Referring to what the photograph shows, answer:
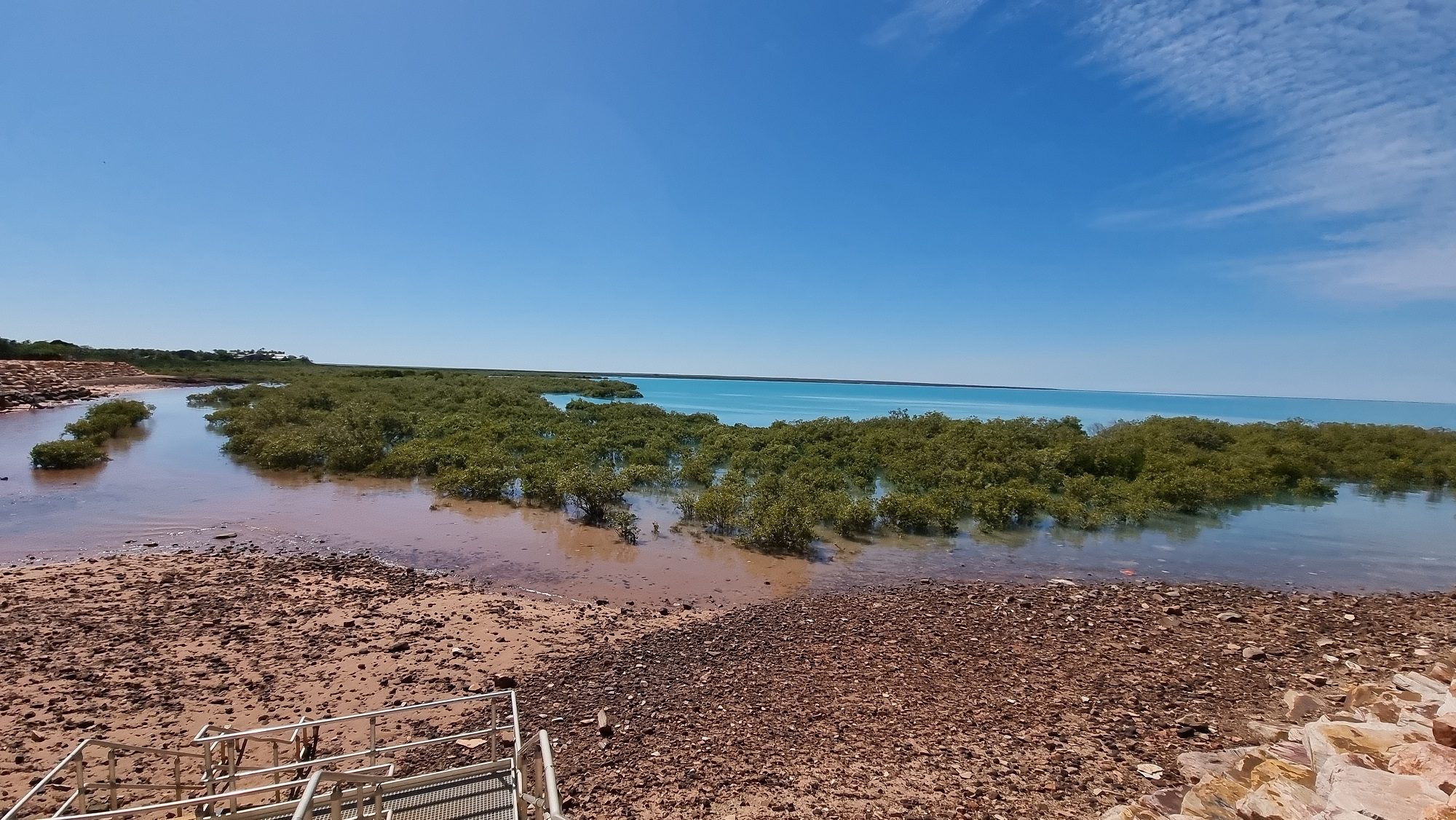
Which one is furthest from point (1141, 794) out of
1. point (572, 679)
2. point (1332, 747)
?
point (572, 679)

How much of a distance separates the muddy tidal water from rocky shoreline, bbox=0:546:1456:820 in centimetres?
152

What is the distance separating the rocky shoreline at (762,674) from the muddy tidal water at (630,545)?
1519mm

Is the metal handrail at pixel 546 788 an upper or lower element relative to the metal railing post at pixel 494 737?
upper

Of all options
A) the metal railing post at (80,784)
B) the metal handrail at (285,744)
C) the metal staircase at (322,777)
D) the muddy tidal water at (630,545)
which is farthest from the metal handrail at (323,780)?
the muddy tidal water at (630,545)

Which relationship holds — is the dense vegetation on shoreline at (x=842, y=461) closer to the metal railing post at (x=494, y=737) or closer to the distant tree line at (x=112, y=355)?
the metal railing post at (x=494, y=737)

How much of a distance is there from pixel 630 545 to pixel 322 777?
37.0 feet

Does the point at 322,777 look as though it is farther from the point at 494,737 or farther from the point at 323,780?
the point at 494,737

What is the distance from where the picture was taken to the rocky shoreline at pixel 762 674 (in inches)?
221

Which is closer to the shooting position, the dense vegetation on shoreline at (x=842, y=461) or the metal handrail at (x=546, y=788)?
the metal handrail at (x=546, y=788)

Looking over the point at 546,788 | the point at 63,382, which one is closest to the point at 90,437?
the point at 546,788

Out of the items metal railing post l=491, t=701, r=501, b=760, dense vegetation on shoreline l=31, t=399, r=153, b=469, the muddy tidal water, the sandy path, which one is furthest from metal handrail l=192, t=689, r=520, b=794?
dense vegetation on shoreline l=31, t=399, r=153, b=469

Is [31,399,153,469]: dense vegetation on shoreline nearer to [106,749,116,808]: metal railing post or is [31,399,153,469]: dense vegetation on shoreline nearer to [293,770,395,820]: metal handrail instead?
[106,749,116,808]: metal railing post

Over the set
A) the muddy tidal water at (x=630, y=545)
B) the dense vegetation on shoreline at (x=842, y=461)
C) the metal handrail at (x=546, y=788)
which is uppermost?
the metal handrail at (x=546, y=788)

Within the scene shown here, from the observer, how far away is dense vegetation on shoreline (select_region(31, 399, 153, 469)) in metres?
20.7
